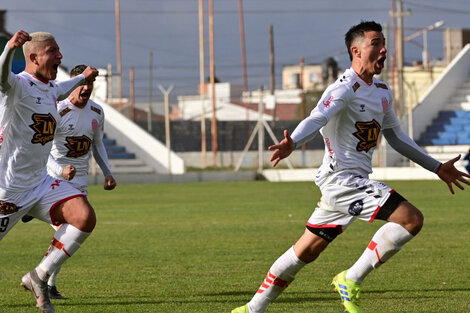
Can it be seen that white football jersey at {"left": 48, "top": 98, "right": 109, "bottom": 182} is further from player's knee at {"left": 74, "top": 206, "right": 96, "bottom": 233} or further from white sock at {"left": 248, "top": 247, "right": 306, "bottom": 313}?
white sock at {"left": 248, "top": 247, "right": 306, "bottom": 313}

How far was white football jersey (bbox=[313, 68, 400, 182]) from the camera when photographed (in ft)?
25.6

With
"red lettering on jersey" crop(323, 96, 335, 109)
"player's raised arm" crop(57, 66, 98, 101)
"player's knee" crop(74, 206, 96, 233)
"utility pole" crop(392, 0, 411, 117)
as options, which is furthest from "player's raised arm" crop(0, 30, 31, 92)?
"utility pole" crop(392, 0, 411, 117)

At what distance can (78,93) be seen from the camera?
10609 millimetres

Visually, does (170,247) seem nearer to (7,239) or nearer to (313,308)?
(7,239)

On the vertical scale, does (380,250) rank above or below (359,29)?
below

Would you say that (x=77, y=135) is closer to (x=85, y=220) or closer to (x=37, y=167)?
(x=37, y=167)

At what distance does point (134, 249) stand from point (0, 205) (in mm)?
6721

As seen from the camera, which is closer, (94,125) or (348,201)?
(348,201)

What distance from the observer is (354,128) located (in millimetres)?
7848

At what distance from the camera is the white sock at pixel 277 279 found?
25.2ft

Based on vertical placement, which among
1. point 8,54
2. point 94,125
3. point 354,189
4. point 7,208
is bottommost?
point 7,208

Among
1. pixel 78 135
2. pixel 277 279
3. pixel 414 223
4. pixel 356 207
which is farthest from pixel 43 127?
pixel 414 223

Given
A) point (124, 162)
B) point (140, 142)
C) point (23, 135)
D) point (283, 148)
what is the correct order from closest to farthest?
point (283, 148) → point (23, 135) → point (124, 162) → point (140, 142)

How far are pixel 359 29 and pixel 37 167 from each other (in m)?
2.93
